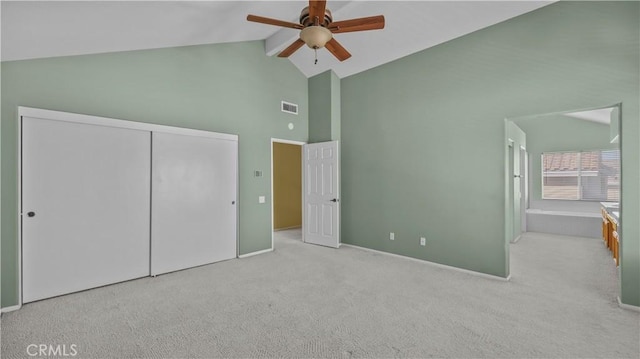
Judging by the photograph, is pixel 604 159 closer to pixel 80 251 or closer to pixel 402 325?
pixel 402 325

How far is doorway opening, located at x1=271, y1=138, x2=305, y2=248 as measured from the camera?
23.0 feet

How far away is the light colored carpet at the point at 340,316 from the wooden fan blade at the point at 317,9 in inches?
103

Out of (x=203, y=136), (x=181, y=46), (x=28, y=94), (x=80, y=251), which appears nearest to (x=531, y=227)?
(x=203, y=136)

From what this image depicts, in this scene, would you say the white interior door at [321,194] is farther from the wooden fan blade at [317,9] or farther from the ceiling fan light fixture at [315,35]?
the wooden fan blade at [317,9]

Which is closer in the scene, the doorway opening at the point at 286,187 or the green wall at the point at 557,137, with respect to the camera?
the green wall at the point at 557,137

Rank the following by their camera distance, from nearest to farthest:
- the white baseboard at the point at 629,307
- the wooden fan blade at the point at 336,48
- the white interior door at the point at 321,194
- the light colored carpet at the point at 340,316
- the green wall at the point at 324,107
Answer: the light colored carpet at the point at 340,316
the white baseboard at the point at 629,307
the wooden fan blade at the point at 336,48
the white interior door at the point at 321,194
the green wall at the point at 324,107

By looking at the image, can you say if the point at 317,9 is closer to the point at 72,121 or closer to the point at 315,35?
the point at 315,35

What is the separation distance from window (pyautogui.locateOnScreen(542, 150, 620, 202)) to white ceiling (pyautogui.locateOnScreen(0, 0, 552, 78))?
16.9 feet

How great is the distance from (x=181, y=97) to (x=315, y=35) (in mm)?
2367

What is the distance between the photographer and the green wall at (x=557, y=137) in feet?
20.0

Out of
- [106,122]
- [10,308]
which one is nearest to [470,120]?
[106,122]

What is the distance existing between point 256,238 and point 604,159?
7.87 m

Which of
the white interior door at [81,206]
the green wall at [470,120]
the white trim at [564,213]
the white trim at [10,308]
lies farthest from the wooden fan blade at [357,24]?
the white trim at [564,213]

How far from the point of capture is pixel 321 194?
5121 millimetres
